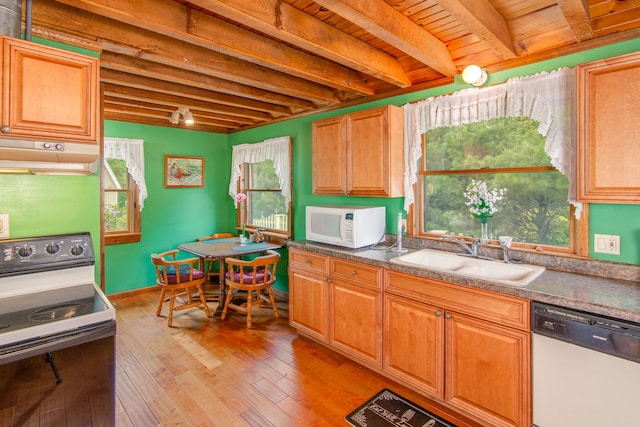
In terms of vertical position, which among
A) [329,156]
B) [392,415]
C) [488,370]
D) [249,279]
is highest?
[329,156]

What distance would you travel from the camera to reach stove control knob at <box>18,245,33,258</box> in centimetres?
172

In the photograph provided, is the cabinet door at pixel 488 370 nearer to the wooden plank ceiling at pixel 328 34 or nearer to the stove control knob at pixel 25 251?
the wooden plank ceiling at pixel 328 34

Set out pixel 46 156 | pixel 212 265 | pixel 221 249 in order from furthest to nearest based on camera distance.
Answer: pixel 212 265, pixel 221 249, pixel 46 156

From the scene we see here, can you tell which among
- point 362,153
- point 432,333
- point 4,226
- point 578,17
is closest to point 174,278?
point 4,226

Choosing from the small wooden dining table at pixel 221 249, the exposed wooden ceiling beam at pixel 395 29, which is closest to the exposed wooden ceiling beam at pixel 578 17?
the exposed wooden ceiling beam at pixel 395 29

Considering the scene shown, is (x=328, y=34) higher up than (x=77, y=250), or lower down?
higher up

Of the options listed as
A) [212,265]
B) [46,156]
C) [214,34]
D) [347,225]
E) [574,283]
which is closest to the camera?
[46,156]

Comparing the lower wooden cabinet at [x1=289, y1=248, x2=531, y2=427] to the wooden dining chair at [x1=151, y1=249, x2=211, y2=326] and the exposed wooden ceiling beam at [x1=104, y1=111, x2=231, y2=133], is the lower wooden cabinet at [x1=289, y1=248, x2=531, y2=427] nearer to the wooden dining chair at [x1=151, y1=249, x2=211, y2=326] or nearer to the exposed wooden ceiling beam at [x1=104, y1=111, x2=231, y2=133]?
the wooden dining chair at [x1=151, y1=249, x2=211, y2=326]

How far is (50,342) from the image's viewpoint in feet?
4.38

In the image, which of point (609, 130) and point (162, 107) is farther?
point (162, 107)

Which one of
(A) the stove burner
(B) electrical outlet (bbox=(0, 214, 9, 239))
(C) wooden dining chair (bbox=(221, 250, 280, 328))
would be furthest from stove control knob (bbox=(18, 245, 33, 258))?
(C) wooden dining chair (bbox=(221, 250, 280, 328))

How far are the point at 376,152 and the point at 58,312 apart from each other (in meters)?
2.35

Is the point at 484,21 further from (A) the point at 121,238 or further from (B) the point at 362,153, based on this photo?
(A) the point at 121,238

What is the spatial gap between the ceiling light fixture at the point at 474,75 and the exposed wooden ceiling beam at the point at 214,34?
3.21 feet
